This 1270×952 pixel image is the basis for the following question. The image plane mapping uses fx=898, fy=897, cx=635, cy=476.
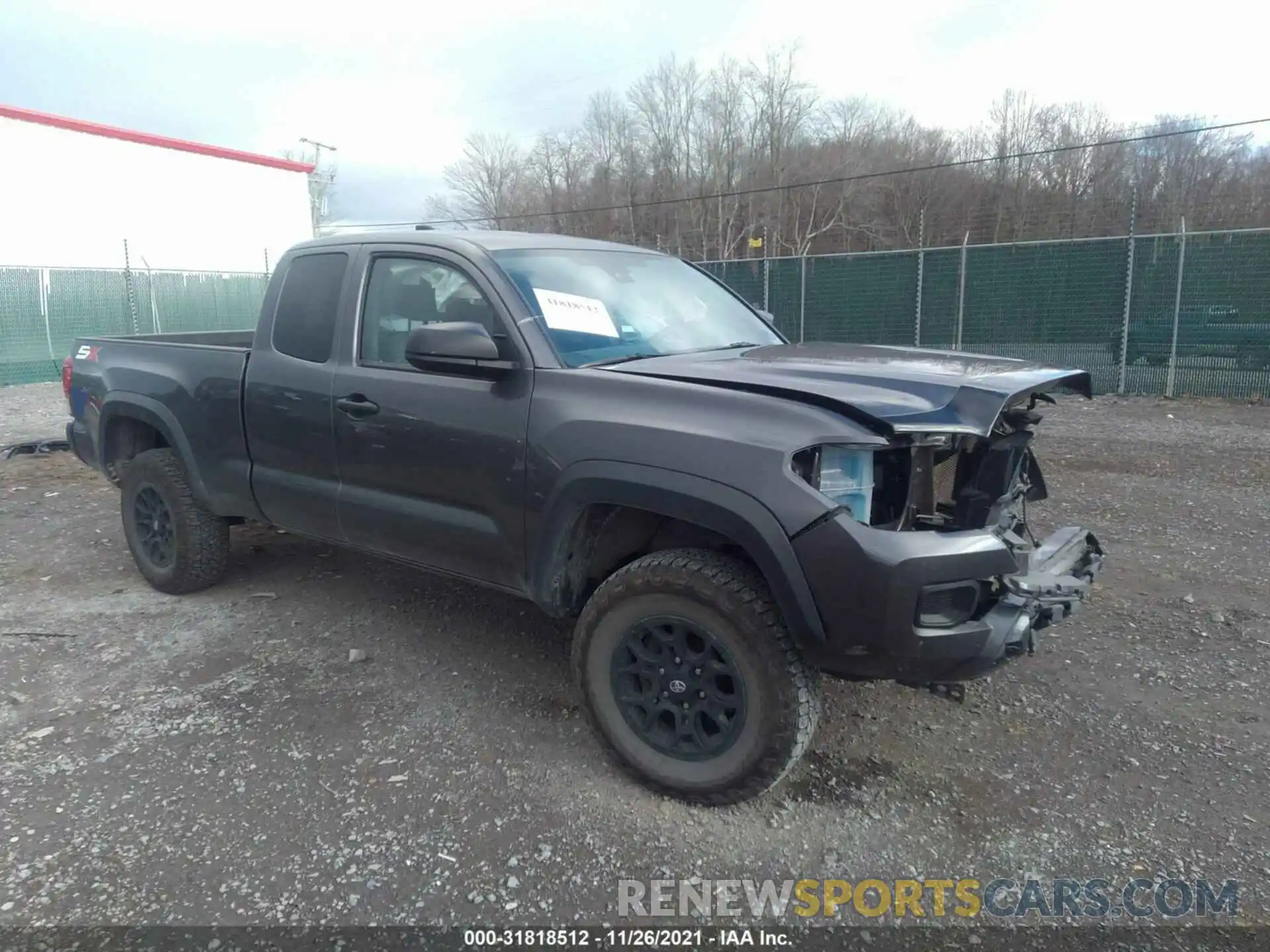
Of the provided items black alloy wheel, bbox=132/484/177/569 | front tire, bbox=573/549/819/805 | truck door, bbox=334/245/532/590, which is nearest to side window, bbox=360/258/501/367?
truck door, bbox=334/245/532/590

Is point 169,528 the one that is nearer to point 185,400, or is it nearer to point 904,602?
point 185,400

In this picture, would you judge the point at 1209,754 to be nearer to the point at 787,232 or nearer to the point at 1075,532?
the point at 1075,532

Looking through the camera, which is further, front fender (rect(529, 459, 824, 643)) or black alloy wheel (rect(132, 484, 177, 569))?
black alloy wheel (rect(132, 484, 177, 569))

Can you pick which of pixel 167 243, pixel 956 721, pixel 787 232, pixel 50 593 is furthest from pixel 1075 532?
pixel 787 232

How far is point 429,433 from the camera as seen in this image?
346cm

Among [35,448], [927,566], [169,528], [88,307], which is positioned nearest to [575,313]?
[927,566]

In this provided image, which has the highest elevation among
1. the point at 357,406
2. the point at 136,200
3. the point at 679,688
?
the point at 136,200

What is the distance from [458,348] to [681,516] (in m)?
0.99

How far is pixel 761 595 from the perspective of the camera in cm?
274

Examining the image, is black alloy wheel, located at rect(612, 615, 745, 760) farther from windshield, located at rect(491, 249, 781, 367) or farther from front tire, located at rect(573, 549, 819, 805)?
windshield, located at rect(491, 249, 781, 367)

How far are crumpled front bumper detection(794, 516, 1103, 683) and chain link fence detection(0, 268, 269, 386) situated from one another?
18646 mm

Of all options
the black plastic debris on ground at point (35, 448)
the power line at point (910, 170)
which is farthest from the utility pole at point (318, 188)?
the black plastic debris on ground at point (35, 448)

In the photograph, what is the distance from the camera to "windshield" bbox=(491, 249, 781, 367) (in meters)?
3.43

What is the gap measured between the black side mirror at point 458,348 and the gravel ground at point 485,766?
4.61 ft
